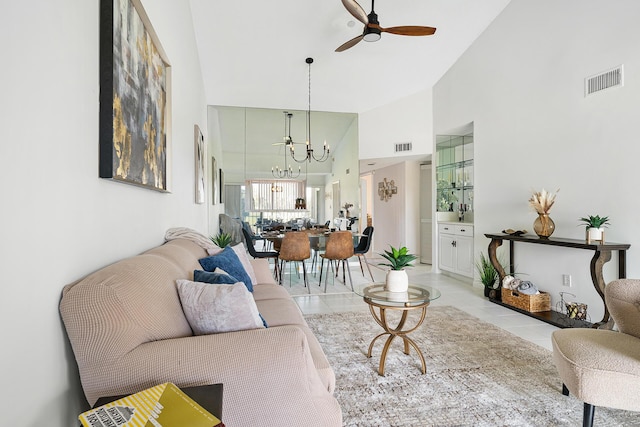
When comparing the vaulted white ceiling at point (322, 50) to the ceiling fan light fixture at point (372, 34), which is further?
the vaulted white ceiling at point (322, 50)

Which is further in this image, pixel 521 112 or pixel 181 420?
pixel 521 112

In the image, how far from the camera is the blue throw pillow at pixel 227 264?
94.3 inches

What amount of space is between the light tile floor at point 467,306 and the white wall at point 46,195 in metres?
2.99

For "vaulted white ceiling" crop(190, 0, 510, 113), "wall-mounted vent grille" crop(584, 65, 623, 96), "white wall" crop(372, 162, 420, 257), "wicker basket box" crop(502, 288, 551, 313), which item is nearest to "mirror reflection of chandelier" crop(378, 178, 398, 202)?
"white wall" crop(372, 162, 420, 257)

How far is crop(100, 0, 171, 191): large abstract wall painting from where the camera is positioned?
4.61ft

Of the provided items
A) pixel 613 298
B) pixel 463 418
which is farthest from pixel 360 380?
pixel 613 298

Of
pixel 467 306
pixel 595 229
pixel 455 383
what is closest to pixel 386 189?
pixel 467 306

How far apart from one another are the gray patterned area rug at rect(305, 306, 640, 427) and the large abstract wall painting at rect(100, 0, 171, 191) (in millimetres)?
1764

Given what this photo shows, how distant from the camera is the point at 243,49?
511 centimetres

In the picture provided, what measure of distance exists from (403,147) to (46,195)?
20.9ft

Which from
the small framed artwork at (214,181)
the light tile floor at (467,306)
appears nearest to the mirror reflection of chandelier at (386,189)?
the light tile floor at (467,306)

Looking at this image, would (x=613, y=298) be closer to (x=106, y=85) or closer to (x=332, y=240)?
(x=106, y=85)

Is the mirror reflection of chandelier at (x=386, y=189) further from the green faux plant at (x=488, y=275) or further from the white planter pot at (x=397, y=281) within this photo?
the white planter pot at (x=397, y=281)

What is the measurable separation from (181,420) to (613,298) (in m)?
2.24
